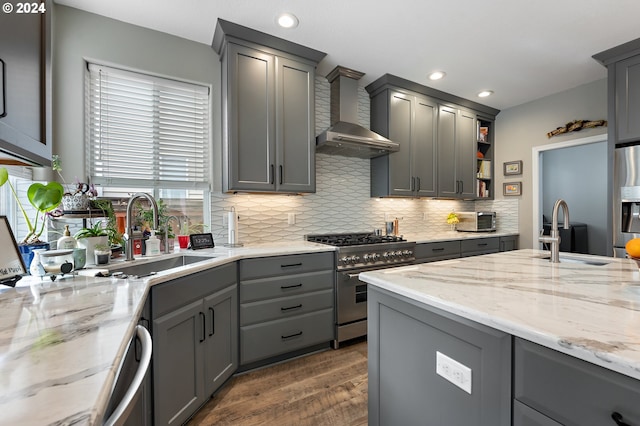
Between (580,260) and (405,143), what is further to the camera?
(405,143)

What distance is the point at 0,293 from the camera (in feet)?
3.37

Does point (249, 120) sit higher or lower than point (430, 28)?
lower

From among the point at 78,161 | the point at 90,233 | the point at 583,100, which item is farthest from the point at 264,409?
the point at 583,100

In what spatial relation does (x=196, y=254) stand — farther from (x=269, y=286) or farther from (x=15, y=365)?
(x=15, y=365)

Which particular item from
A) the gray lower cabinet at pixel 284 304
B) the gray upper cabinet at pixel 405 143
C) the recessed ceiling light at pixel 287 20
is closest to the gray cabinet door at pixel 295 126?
the recessed ceiling light at pixel 287 20

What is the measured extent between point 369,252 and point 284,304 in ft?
3.10

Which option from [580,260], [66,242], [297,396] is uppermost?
[66,242]

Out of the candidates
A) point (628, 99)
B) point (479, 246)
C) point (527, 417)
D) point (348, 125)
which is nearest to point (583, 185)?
point (628, 99)

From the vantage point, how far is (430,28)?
2322 millimetres

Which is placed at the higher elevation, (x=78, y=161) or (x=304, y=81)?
(x=304, y=81)

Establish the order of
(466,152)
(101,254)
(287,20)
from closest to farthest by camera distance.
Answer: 1. (101,254)
2. (287,20)
3. (466,152)

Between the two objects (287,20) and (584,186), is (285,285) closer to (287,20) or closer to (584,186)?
(287,20)

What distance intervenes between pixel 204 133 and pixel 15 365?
2357 mm

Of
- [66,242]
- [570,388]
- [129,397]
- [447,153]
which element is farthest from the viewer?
[447,153]
